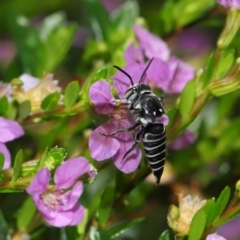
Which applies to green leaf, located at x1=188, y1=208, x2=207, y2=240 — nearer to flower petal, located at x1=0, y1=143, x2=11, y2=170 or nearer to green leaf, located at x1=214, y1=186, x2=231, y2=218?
green leaf, located at x1=214, y1=186, x2=231, y2=218

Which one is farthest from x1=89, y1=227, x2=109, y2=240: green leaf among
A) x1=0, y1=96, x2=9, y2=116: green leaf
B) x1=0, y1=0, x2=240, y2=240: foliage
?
x1=0, y1=96, x2=9, y2=116: green leaf

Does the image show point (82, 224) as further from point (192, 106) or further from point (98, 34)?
point (98, 34)

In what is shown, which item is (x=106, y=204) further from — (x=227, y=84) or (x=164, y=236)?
(x=227, y=84)

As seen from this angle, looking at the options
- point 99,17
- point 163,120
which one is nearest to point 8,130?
point 163,120

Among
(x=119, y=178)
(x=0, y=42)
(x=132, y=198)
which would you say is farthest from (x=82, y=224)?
(x=0, y=42)

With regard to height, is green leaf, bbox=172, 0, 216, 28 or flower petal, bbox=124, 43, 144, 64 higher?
flower petal, bbox=124, 43, 144, 64

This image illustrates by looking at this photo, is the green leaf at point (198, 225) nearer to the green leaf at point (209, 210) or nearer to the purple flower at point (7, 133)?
the green leaf at point (209, 210)

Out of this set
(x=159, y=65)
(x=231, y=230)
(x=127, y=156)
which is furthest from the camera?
(x=231, y=230)
